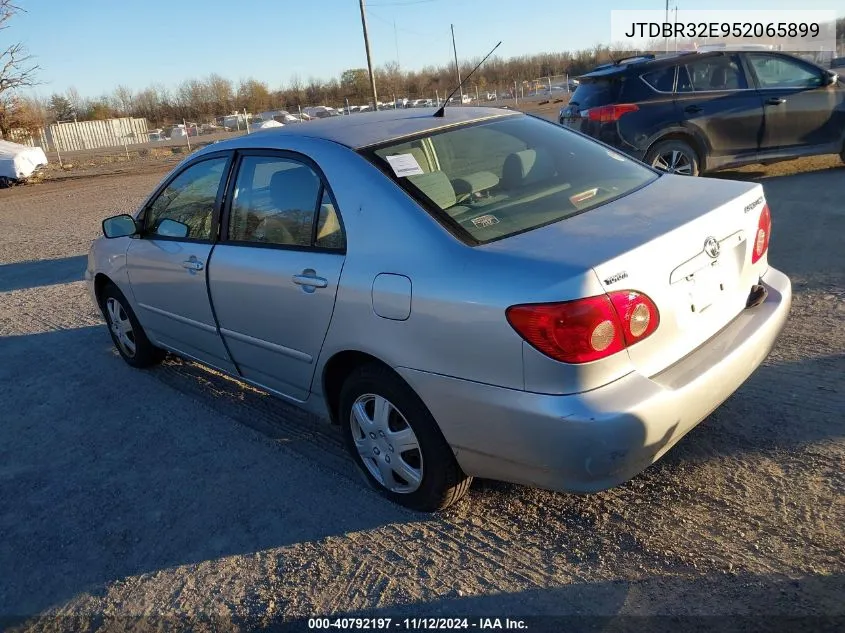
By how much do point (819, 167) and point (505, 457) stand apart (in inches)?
373

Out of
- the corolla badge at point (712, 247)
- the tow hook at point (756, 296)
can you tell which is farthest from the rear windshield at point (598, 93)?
the corolla badge at point (712, 247)

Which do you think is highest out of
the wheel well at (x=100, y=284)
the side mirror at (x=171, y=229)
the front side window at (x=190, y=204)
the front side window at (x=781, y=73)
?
the front side window at (x=781, y=73)

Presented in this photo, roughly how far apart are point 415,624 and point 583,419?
0.94m

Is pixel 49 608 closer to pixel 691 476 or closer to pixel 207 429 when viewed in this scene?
pixel 207 429

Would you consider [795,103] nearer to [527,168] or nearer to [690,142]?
[690,142]

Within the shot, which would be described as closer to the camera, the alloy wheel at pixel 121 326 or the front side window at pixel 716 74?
the alloy wheel at pixel 121 326

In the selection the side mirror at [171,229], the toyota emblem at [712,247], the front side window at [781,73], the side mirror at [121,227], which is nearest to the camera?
the toyota emblem at [712,247]

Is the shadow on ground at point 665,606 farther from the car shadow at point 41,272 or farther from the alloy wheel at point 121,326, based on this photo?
the car shadow at point 41,272

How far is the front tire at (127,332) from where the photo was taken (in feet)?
16.3

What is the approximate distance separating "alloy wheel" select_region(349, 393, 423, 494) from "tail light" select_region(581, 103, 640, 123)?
6.57 meters

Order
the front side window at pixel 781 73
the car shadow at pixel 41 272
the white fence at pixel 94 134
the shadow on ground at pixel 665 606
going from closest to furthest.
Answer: the shadow on ground at pixel 665 606 < the car shadow at pixel 41 272 < the front side window at pixel 781 73 < the white fence at pixel 94 134

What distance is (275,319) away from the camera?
3375mm

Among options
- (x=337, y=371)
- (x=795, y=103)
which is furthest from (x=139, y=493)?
(x=795, y=103)

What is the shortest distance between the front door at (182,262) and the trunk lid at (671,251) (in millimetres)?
1988
